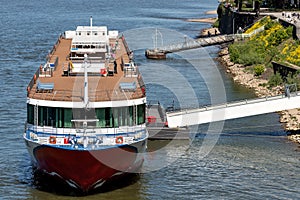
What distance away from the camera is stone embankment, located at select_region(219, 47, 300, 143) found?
51.8 metres

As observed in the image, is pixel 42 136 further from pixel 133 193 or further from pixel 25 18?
pixel 25 18

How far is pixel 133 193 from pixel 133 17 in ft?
357

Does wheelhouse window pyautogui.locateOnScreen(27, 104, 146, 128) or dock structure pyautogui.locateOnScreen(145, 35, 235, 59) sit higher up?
wheelhouse window pyautogui.locateOnScreen(27, 104, 146, 128)

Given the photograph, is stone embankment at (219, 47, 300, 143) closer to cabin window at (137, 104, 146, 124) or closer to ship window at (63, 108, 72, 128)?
cabin window at (137, 104, 146, 124)

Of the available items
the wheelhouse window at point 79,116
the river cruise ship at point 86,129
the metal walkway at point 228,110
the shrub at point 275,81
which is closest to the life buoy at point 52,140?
the river cruise ship at point 86,129

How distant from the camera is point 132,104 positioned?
124 feet

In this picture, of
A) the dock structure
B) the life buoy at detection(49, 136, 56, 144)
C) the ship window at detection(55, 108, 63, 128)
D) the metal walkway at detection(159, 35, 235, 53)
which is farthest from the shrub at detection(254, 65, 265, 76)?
the life buoy at detection(49, 136, 56, 144)

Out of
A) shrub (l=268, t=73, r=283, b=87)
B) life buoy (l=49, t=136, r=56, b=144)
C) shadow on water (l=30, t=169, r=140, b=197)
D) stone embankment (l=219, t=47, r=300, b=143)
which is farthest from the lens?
shrub (l=268, t=73, r=283, b=87)

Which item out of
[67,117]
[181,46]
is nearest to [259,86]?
[181,46]

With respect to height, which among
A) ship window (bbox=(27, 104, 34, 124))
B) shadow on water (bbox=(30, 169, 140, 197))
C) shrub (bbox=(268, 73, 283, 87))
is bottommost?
shadow on water (bbox=(30, 169, 140, 197))

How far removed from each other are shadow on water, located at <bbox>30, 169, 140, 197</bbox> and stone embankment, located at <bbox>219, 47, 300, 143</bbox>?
547 inches

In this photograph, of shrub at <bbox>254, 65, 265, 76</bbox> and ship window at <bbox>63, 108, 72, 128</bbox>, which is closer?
ship window at <bbox>63, 108, 72, 128</bbox>

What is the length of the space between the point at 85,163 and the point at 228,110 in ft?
51.8

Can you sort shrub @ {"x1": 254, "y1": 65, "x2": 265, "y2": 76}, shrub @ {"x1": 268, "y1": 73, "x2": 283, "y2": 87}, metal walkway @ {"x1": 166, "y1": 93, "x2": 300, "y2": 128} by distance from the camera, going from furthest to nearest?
1. shrub @ {"x1": 254, "y1": 65, "x2": 265, "y2": 76}
2. shrub @ {"x1": 268, "y1": 73, "x2": 283, "y2": 87}
3. metal walkway @ {"x1": 166, "y1": 93, "x2": 300, "y2": 128}
